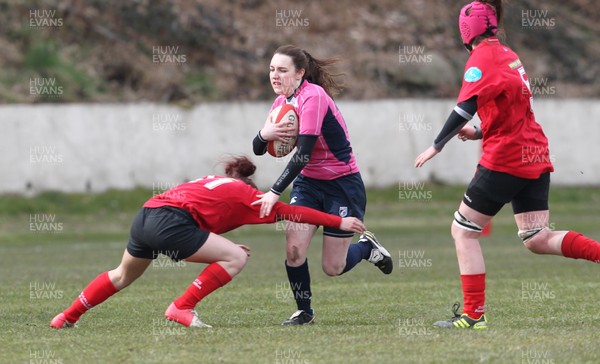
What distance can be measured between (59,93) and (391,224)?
7.56 meters

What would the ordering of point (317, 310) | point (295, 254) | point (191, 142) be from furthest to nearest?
1. point (191, 142)
2. point (317, 310)
3. point (295, 254)

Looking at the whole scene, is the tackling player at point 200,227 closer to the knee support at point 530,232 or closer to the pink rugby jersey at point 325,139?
the pink rugby jersey at point 325,139

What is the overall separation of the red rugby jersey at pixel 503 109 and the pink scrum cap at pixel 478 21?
80 millimetres

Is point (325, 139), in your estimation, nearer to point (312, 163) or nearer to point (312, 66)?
point (312, 163)

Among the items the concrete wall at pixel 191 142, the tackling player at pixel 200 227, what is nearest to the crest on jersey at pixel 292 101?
the tackling player at pixel 200 227

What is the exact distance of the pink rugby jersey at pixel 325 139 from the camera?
7.63 m

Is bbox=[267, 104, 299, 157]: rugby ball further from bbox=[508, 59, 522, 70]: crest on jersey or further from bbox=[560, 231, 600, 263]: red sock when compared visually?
bbox=[560, 231, 600, 263]: red sock

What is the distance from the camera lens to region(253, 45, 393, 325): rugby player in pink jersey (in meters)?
7.60

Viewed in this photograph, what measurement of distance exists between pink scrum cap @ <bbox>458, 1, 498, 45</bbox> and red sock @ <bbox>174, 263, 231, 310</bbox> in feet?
7.22

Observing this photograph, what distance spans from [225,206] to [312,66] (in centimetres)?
136

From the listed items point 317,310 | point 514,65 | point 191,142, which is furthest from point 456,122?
point 191,142

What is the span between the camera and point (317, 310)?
8.73 meters

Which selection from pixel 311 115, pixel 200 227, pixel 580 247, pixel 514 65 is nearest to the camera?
pixel 514 65

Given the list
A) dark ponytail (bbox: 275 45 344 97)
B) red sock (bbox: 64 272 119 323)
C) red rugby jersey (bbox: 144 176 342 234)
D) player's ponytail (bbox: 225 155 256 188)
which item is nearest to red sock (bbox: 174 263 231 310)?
red rugby jersey (bbox: 144 176 342 234)
